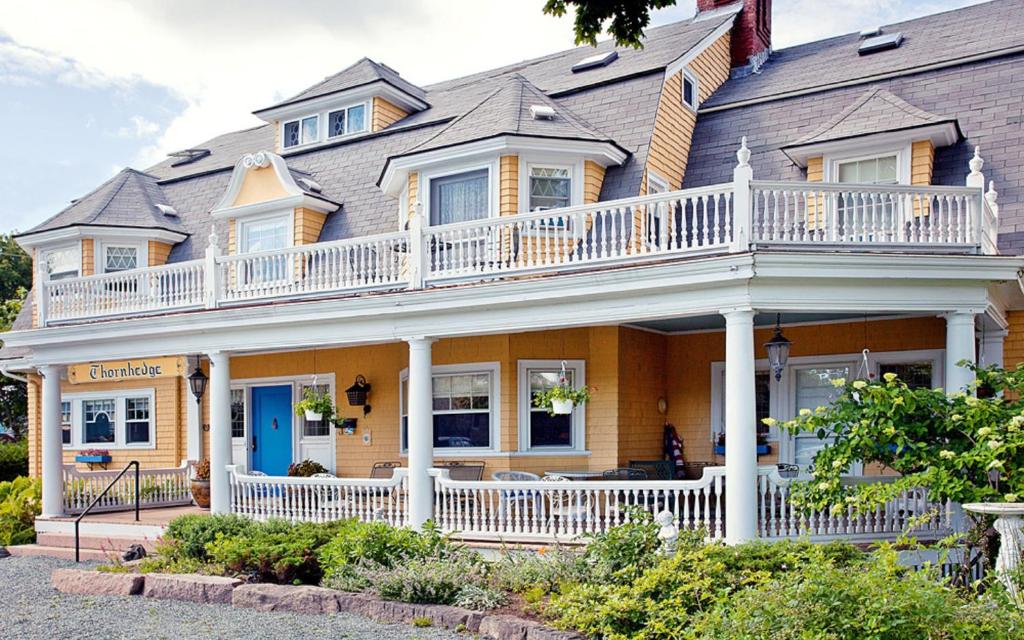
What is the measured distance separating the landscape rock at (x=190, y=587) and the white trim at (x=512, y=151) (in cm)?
716

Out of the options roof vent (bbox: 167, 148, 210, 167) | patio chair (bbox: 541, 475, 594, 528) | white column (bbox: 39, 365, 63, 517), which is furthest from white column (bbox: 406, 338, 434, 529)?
roof vent (bbox: 167, 148, 210, 167)

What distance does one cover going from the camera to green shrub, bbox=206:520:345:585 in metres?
10.1

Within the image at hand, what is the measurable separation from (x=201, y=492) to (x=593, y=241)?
8587 millimetres

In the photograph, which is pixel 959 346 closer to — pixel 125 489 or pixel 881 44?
pixel 881 44

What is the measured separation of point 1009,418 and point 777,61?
11214 millimetres

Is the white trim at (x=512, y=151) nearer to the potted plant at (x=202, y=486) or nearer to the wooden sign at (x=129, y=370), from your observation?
the potted plant at (x=202, y=486)

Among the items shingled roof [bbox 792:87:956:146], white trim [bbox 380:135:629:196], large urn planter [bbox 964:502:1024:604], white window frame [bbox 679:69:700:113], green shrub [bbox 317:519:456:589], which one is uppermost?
white window frame [bbox 679:69:700:113]

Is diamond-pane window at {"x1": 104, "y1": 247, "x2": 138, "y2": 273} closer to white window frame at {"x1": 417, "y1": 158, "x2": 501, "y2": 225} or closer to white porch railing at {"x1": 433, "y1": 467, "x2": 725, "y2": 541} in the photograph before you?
white window frame at {"x1": 417, "y1": 158, "x2": 501, "y2": 225}

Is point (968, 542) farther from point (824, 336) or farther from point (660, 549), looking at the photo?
point (824, 336)

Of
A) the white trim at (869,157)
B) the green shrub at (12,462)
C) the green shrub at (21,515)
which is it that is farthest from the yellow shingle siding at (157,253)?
the white trim at (869,157)

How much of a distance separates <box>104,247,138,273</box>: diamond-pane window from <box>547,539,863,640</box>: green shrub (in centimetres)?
1407

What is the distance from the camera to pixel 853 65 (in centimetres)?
1553

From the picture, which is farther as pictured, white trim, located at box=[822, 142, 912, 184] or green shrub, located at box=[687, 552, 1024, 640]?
white trim, located at box=[822, 142, 912, 184]

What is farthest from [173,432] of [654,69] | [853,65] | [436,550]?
[853,65]
